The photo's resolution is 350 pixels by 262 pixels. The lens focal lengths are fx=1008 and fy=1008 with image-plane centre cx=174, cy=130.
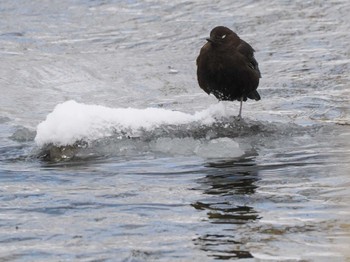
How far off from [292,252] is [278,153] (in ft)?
7.99

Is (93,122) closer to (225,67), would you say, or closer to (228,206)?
(225,67)

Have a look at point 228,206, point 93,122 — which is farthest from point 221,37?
point 228,206

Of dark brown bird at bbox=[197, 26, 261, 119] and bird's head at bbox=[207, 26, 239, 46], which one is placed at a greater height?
bird's head at bbox=[207, 26, 239, 46]

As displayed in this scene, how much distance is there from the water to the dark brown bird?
0.22m

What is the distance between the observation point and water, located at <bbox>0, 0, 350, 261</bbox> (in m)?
5.30

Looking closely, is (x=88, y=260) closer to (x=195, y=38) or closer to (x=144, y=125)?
(x=144, y=125)

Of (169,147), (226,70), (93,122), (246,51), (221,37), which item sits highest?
(221,37)

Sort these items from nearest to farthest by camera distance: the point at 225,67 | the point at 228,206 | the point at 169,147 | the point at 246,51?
the point at 228,206 → the point at 169,147 → the point at 225,67 → the point at 246,51

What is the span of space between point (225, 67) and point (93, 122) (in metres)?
1.28

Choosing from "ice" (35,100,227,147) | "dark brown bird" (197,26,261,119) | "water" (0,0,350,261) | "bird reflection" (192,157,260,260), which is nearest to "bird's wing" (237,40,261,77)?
"dark brown bird" (197,26,261,119)

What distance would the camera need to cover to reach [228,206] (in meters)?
5.96

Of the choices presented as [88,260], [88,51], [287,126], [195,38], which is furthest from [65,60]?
[88,260]

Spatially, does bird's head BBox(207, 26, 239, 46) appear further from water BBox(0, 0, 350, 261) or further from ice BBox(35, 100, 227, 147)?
ice BBox(35, 100, 227, 147)

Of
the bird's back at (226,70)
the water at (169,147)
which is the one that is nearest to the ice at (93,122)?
the water at (169,147)
